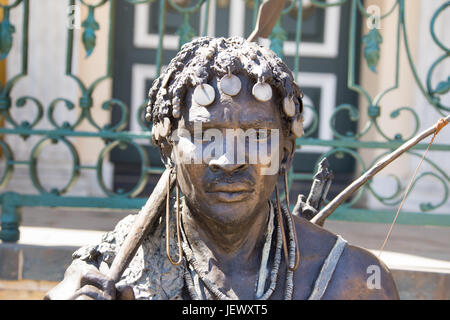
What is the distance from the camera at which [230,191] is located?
1778mm

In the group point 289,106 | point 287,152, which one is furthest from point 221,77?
point 287,152

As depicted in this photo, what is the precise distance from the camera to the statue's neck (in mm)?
1906

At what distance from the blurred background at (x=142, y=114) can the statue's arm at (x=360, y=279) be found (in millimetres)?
1094

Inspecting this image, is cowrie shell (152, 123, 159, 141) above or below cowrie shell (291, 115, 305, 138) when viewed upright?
below

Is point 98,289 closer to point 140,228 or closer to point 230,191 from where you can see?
point 140,228

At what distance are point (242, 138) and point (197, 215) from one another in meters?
0.30

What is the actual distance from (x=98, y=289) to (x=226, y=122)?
1.82 ft

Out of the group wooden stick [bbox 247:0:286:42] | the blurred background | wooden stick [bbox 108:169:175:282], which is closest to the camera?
wooden stick [bbox 108:169:175:282]

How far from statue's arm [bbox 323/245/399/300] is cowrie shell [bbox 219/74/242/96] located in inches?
23.4

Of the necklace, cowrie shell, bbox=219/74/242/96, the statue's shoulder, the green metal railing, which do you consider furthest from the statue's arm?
the green metal railing

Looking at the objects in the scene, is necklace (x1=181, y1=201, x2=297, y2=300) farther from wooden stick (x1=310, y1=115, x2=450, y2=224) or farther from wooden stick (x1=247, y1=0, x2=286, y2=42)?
wooden stick (x1=247, y1=0, x2=286, y2=42)

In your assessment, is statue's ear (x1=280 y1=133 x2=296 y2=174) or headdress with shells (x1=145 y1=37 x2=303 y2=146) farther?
statue's ear (x1=280 y1=133 x2=296 y2=174)
